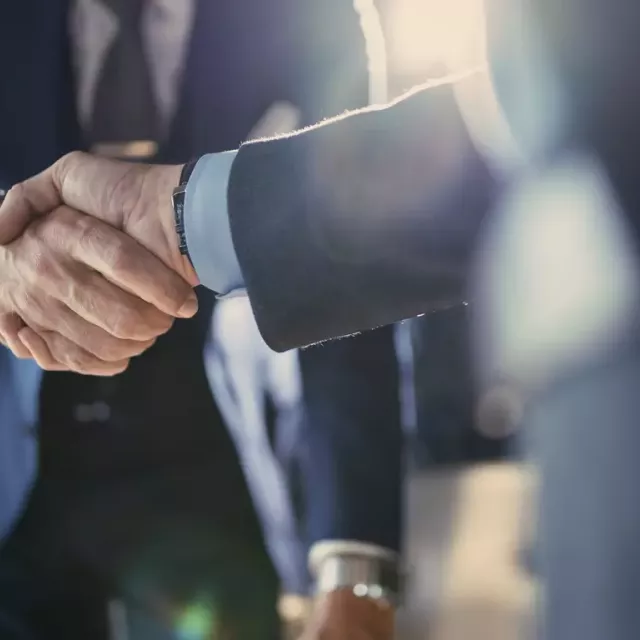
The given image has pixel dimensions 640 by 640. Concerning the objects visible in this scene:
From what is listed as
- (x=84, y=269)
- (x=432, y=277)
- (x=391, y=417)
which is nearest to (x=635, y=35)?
(x=432, y=277)

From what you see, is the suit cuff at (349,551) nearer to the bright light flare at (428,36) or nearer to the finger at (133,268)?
the finger at (133,268)

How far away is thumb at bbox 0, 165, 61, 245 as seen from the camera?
607 millimetres

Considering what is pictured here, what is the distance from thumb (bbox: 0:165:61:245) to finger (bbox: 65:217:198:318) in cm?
7

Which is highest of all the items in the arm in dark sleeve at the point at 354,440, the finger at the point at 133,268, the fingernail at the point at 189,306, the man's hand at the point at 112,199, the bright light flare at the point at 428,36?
the bright light flare at the point at 428,36

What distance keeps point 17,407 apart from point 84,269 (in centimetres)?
30

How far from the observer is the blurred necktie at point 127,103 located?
771 mm

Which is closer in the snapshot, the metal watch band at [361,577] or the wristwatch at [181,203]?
the wristwatch at [181,203]

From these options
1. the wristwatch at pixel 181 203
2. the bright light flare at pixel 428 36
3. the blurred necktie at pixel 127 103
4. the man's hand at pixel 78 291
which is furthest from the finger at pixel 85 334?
the bright light flare at pixel 428 36

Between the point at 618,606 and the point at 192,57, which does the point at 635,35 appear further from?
the point at 192,57

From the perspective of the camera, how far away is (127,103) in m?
0.78

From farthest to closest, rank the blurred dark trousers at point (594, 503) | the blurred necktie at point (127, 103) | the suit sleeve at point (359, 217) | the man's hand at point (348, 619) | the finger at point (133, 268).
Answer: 1. the blurred necktie at point (127, 103)
2. the man's hand at point (348, 619)
3. the finger at point (133, 268)
4. the suit sleeve at point (359, 217)
5. the blurred dark trousers at point (594, 503)

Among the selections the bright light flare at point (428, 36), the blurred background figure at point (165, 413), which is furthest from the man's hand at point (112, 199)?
the bright light flare at point (428, 36)

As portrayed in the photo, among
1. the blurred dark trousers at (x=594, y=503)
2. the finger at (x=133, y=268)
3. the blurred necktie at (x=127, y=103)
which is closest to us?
the blurred dark trousers at (x=594, y=503)

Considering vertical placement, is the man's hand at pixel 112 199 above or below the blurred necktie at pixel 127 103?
below
